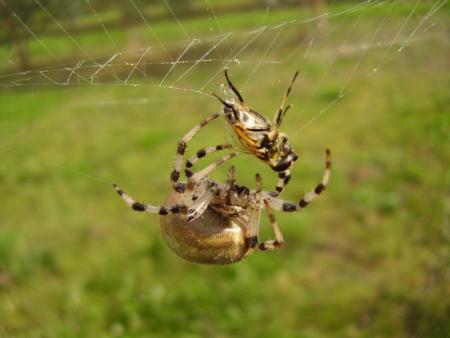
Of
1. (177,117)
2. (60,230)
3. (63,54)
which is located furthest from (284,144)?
(63,54)

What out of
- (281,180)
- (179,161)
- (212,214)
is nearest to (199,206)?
(212,214)

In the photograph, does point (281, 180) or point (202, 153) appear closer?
point (202, 153)

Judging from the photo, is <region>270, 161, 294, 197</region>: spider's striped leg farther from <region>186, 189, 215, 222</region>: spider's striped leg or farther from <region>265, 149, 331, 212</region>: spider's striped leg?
<region>186, 189, 215, 222</region>: spider's striped leg

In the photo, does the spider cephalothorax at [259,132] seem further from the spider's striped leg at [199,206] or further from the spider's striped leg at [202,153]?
the spider's striped leg at [199,206]

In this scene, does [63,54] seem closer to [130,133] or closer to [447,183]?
[130,133]

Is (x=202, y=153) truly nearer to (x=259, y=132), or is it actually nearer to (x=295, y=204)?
(x=259, y=132)
